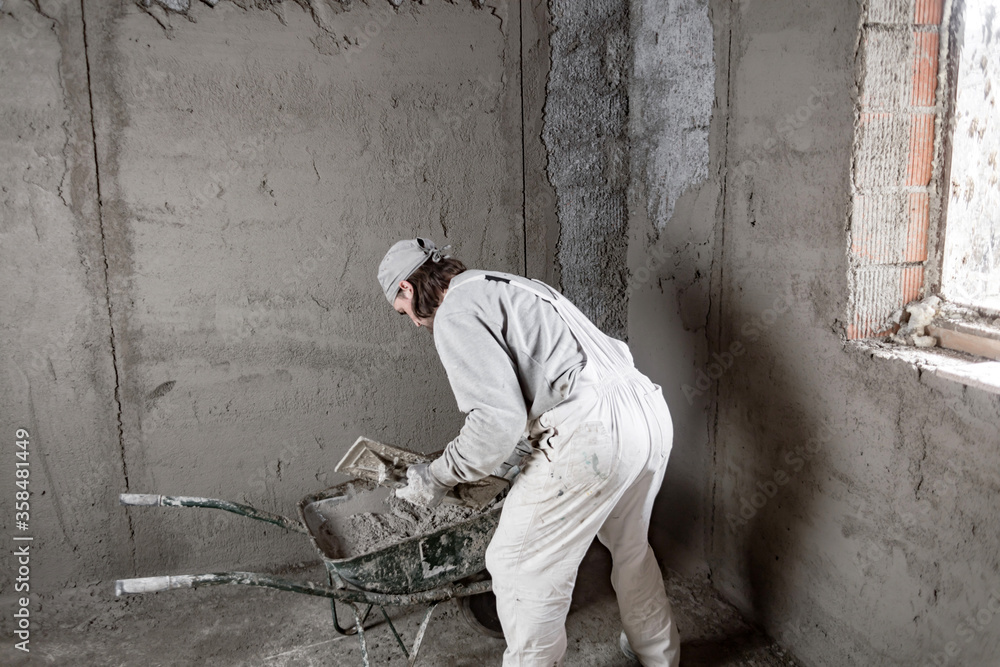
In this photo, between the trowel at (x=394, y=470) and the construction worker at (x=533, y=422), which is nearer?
the construction worker at (x=533, y=422)

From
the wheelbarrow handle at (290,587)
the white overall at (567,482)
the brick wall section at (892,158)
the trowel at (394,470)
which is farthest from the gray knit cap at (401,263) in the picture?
the brick wall section at (892,158)

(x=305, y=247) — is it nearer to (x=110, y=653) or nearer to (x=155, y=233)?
(x=155, y=233)

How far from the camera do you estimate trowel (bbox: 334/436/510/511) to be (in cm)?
249

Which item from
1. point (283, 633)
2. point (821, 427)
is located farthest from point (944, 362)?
point (283, 633)

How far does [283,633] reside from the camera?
9.92 feet

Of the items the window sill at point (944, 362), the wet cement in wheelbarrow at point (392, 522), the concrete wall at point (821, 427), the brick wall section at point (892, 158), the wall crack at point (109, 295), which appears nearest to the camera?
the window sill at point (944, 362)

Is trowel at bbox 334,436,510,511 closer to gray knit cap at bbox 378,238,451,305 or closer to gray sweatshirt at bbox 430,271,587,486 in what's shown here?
gray sweatshirt at bbox 430,271,587,486

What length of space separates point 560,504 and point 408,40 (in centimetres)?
214

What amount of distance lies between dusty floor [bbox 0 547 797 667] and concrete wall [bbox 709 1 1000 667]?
22 centimetres

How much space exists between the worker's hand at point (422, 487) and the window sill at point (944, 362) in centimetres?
144

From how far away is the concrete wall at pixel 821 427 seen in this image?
6.73 ft

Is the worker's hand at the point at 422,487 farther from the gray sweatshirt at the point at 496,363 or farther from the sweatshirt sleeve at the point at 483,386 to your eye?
the sweatshirt sleeve at the point at 483,386

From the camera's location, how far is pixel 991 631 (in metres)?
1.98

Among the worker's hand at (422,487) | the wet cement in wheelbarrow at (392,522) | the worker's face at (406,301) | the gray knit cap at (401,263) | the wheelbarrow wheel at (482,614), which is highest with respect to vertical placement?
the gray knit cap at (401,263)
